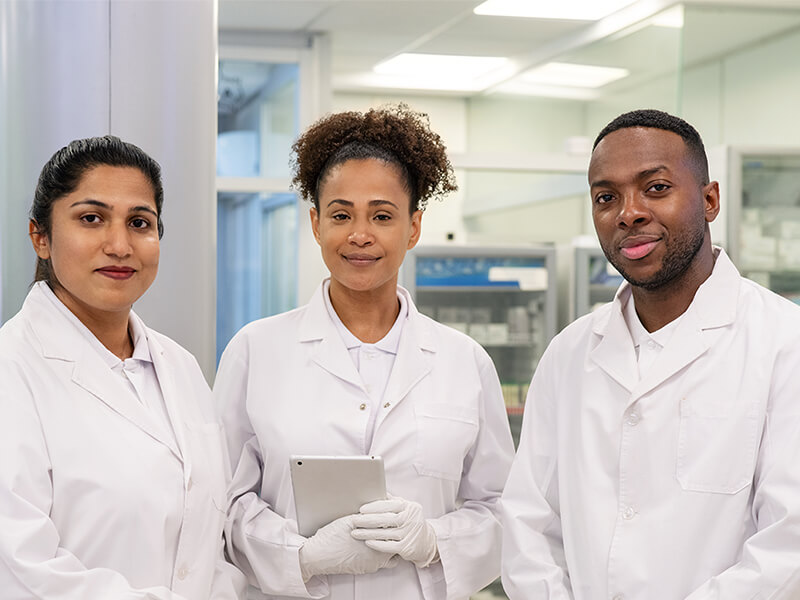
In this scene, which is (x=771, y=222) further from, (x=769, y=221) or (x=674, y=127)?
(x=674, y=127)

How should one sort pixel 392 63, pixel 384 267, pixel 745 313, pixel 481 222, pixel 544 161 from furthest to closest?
pixel 481 222
pixel 392 63
pixel 544 161
pixel 384 267
pixel 745 313

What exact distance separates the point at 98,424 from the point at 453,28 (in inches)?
167

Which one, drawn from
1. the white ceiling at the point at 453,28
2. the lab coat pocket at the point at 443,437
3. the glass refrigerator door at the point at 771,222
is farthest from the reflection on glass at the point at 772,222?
the lab coat pocket at the point at 443,437

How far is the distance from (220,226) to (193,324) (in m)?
3.37

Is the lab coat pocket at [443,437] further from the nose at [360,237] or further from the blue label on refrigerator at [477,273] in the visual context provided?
the blue label on refrigerator at [477,273]

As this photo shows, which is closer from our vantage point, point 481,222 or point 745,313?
point 745,313

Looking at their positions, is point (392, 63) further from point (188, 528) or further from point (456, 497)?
point (188, 528)

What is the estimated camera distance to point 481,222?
6789 mm

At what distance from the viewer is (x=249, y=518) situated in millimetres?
1846

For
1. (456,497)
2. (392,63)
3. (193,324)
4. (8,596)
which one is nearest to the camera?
(8,596)

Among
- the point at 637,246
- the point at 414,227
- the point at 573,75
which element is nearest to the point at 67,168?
the point at 414,227

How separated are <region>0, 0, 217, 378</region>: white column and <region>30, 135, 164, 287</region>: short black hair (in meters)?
0.52

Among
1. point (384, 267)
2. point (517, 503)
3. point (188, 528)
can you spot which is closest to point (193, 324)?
point (384, 267)

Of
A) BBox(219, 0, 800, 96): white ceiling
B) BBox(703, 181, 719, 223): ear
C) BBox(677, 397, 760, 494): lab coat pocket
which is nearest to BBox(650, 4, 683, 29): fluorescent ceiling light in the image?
BBox(219, 0, 800, 96): white ceiling
